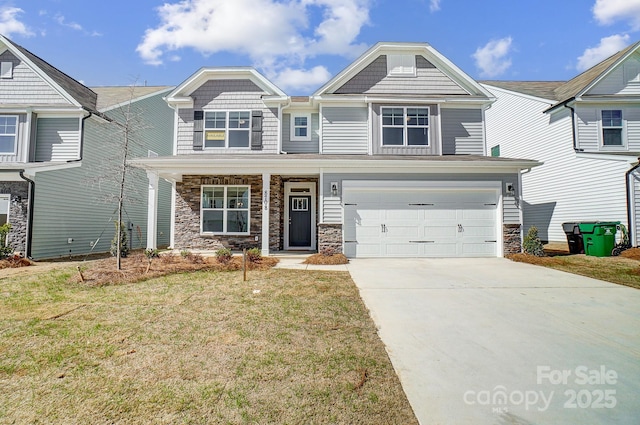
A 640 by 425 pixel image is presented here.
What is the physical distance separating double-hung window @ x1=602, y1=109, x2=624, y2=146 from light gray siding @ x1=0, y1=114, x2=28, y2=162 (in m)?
23.1

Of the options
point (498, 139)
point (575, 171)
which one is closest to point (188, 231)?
point (575, 171)

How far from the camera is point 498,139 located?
18.2 metres

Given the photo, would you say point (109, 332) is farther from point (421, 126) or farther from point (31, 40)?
point (31, 40)

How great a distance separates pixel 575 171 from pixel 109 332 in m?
16.5

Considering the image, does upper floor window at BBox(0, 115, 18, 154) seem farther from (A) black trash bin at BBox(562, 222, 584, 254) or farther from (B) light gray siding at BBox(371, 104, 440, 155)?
(A) black trash bin at BBox(562, 222, 584, 254)

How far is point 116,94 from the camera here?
15742 mm

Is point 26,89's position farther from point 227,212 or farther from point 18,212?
point 227,212

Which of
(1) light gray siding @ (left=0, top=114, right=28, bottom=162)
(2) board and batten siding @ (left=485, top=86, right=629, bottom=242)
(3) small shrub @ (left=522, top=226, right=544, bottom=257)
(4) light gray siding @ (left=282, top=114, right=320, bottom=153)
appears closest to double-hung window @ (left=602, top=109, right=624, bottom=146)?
(2) board and batten siding @ (left=485, top=86, right=629, bottom=242)

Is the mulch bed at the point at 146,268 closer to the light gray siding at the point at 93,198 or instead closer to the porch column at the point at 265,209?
the porch column at the point at 265,209

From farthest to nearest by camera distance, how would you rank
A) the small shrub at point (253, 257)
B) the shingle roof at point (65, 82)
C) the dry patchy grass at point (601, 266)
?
the shingle roof at point (65, 82) < the small shrub at point (253, 257) < the dry patchy grass at point (601, 266)

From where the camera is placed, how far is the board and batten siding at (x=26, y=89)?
12273mm

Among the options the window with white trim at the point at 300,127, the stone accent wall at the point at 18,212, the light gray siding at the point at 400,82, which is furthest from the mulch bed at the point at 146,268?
the light gray siding at the point at 400,82

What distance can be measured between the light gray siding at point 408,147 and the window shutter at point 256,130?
14.5ft

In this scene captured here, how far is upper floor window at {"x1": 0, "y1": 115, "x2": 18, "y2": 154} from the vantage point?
11828mm
